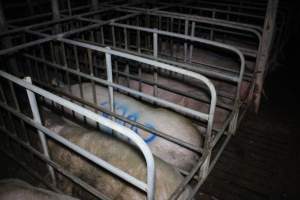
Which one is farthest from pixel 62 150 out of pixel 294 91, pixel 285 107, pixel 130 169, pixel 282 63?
pixel 282 63

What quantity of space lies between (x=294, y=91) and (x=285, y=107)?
0.80 m

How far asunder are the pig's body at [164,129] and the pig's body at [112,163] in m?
0.38

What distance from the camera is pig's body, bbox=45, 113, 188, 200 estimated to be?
2.41 meters

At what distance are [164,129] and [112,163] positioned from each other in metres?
0.77

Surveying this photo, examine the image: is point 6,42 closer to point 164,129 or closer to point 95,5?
point 95,5

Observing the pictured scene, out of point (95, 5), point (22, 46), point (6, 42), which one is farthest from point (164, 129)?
point (95, 5)

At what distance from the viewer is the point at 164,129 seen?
3088mm

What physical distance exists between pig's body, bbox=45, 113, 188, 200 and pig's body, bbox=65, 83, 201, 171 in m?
0.38

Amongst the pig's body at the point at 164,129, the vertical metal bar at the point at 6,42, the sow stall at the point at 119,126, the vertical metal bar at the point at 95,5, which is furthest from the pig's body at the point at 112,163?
the vertical metal bar at the point at 95,5

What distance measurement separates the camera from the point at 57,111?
11.6 ft

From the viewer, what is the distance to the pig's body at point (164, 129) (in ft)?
9.89

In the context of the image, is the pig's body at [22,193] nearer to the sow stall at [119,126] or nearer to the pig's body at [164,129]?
the sow stall at [119,126]

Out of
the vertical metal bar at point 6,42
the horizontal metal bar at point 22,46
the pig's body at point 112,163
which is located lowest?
the pig's body at point 112,163

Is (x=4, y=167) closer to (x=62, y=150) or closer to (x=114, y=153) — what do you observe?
(x=62, y=150)
